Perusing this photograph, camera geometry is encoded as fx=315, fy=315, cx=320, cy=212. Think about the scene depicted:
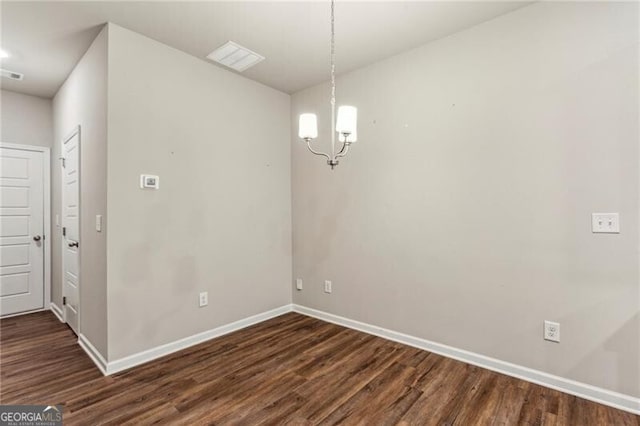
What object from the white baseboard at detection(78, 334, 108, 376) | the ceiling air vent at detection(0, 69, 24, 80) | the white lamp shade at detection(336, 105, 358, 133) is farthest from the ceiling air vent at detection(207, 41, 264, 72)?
the white baseboard at detection(78, 334, 108, 376)

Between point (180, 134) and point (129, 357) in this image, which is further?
point (180, 134)

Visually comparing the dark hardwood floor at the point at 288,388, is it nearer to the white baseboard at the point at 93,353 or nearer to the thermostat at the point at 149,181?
the white baseboard at the point at 93,353

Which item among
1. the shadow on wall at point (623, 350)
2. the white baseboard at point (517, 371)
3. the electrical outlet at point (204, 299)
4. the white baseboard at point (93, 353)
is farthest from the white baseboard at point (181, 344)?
the shadow on wall at point (623, 350)

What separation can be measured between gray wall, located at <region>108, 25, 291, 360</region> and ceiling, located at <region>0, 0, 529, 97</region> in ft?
0.89

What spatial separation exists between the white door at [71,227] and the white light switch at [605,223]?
4270 mm

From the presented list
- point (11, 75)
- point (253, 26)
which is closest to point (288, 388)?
point (253, 26)

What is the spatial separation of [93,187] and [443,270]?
3.12 metres

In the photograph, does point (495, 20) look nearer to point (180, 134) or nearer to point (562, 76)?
point (562, 76)

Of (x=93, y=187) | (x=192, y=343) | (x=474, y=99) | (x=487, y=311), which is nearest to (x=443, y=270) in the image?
(x=487, y=311)

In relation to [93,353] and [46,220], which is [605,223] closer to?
[93,353]

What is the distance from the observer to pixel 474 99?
254 centimetres

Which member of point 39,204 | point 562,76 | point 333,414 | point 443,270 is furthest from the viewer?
point 39,204

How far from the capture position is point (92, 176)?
275 cm

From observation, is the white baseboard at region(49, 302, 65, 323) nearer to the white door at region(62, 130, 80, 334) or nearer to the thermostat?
the white door at region(62, 130, 80, 334)
